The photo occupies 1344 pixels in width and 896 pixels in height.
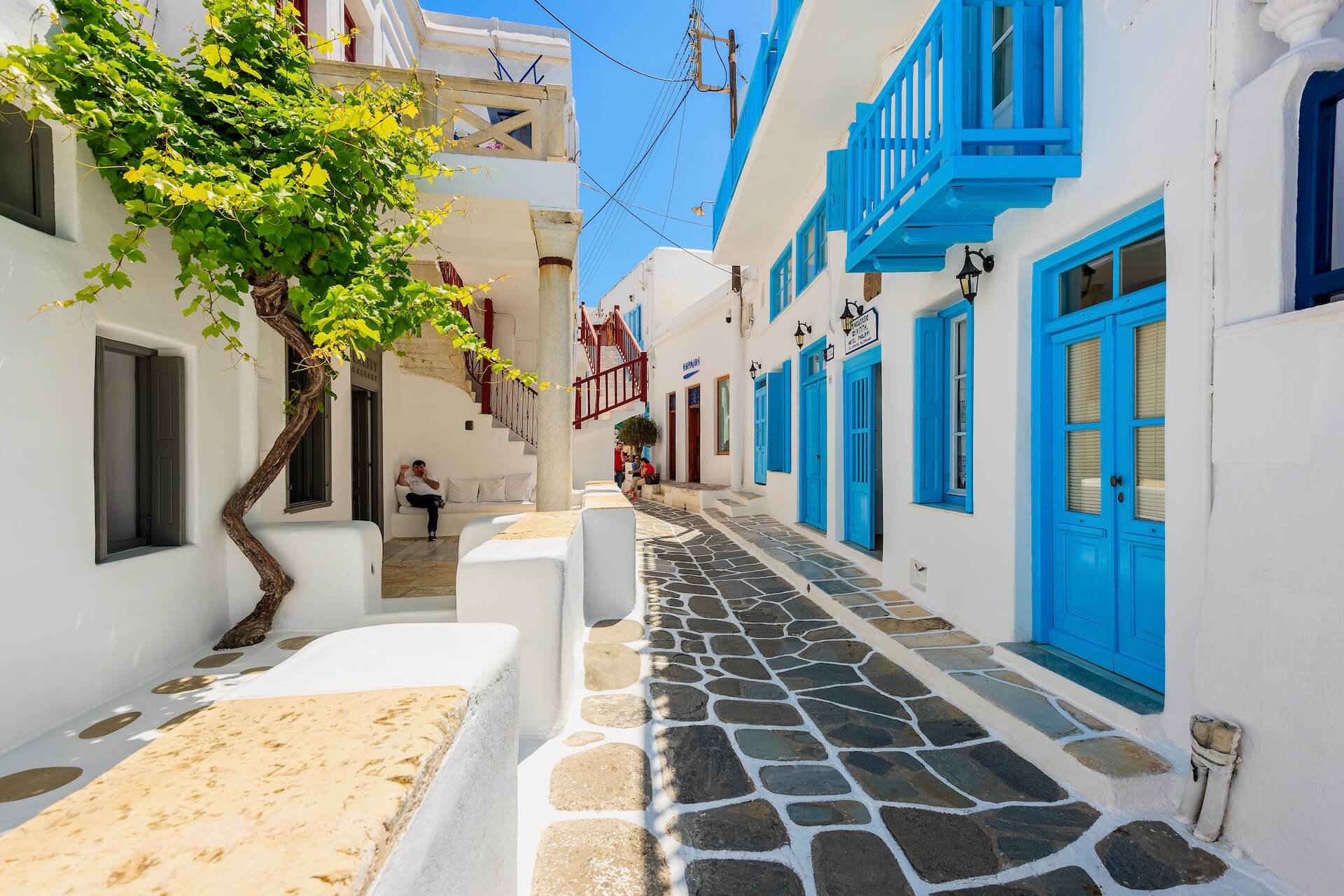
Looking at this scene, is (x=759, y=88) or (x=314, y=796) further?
(x=759, y=88)

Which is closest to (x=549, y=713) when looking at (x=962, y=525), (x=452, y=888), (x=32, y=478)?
(x=452, y=888)

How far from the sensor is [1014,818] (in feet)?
8.16

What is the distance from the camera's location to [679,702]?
11.7 ft

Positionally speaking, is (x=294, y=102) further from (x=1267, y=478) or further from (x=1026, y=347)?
(x=1267, y=478)

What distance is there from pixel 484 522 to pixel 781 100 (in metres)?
5.34

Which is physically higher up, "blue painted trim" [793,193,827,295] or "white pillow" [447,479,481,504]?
"blue painted trim" [793,193,827,295]

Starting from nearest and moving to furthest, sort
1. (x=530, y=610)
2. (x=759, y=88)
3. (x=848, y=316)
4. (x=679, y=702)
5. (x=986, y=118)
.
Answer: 1. (x=530, y=610)
2. (x=986, y=118)
3. (x=679, y=702)
4. (x=848, y=316)
5. (x=759, y=88)

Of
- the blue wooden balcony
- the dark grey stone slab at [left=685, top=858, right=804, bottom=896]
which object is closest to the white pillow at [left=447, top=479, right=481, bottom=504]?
the blue wooden balcony

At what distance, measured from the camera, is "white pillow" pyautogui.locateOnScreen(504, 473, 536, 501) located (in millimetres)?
9805

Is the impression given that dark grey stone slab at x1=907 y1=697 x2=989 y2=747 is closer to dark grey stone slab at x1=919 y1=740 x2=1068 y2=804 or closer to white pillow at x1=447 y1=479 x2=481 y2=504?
dark grey stone slab at x1=919 y1=740 x2=1068 y2=804

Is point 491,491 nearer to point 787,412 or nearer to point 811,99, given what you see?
point 787,412

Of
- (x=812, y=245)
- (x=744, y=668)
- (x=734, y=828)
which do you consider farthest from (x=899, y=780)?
(x=812, y=245)

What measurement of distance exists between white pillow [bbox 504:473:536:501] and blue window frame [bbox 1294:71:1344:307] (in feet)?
29.8

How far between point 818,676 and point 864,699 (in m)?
0.40
